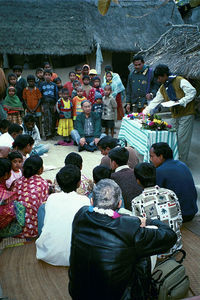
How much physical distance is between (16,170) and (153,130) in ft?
7.53

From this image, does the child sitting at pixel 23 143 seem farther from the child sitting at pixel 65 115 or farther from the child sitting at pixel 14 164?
the child sitting at pixel 65 115

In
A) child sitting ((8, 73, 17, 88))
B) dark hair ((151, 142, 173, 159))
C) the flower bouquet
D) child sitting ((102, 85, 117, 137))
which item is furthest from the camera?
child sitting ((102, 85, 117, 137))

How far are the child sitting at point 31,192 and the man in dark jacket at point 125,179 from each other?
84cm

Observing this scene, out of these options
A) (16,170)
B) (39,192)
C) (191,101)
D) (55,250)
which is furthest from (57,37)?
(55,250)

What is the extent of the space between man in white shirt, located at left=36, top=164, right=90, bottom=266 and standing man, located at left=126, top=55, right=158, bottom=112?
177 inches

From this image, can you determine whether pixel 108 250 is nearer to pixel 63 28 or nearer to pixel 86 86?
pixel 86 86

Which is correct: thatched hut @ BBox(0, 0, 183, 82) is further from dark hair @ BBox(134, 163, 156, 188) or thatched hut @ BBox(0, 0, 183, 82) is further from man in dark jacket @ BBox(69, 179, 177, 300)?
man in dark jacket @ BBox(69, 179, 177, 300)

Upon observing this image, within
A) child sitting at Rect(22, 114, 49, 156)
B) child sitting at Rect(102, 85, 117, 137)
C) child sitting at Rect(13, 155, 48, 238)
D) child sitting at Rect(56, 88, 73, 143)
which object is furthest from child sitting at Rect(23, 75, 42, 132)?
child sitting at Rect(13, 155, 48, 238)

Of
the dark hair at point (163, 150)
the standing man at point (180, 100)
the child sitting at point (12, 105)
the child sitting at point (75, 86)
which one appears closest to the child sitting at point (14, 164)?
the dark hair at point (163, 150)

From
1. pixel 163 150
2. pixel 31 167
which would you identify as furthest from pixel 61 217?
pixel 163 150

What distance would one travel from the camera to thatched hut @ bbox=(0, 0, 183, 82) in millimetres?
11078

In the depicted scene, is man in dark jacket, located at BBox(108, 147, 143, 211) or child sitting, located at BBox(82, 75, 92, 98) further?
child sitting, located at BBox(82, 75, 92, 98)

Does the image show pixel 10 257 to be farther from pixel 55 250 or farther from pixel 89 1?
pixel 89 1

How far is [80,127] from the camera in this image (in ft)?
22.7
